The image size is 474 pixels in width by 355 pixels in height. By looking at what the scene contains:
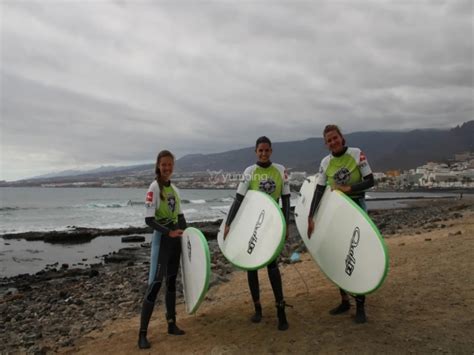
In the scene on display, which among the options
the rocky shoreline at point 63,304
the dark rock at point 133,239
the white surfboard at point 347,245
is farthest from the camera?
the dark rock at point 133,239

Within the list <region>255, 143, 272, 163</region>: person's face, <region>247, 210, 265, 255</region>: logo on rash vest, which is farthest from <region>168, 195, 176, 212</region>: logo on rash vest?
<region>255, 143, 272, 163</region>: person's face

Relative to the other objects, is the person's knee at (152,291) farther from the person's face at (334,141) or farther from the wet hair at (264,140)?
the person's face at (334,141)

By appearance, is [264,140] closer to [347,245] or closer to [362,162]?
[362,162]

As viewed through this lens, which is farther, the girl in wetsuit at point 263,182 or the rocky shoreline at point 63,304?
the rocky shoreline at point 63,304

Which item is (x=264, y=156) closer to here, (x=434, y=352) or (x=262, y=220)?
(x=262, y=220)

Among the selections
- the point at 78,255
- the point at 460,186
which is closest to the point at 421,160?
the point at 460,186

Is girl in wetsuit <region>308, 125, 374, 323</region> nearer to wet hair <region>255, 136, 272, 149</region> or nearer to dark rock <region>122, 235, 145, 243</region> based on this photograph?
wet hair <region>255, 136, 272, 149</region>

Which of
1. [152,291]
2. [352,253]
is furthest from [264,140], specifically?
[152,291]

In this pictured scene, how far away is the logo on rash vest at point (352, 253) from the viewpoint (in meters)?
3.59

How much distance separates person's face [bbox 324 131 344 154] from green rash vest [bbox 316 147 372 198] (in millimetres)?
83

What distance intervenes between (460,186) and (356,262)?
372ft

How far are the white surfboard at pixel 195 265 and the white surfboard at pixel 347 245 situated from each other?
1.24m

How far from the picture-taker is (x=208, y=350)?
137 inches

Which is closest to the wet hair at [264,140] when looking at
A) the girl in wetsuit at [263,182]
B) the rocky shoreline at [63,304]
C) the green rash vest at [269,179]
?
the girl in wetsuit at [263,182]
